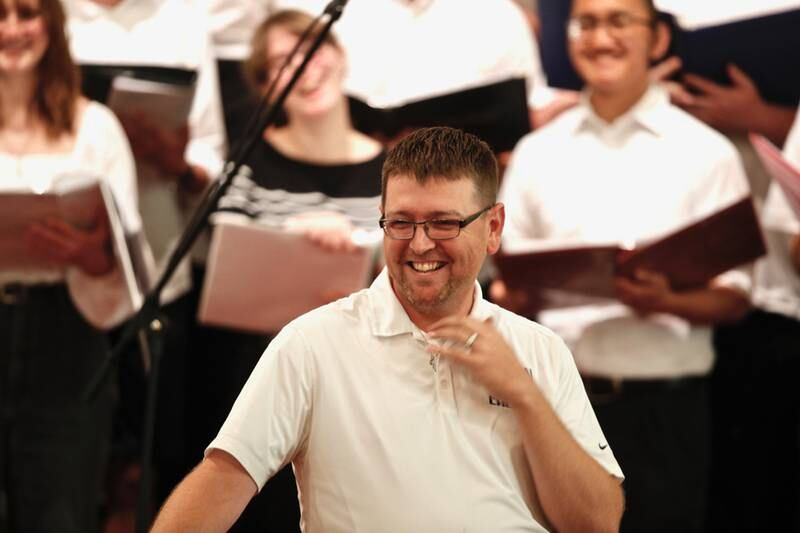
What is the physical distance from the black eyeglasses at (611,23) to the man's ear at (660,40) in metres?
0.04

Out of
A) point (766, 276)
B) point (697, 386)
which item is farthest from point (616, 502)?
point (766, 276)

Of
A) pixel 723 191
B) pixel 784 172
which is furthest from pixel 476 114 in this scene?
pixel 784 172

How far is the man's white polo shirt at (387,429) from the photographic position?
64.6 inches

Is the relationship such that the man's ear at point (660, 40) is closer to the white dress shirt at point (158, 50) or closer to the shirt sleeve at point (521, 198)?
the shirt sleeve at point (521, 198)

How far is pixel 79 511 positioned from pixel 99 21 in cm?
130


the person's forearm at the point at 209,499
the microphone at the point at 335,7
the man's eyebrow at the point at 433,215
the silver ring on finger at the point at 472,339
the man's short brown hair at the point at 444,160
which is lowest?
the person's forearm at the point at 209,499

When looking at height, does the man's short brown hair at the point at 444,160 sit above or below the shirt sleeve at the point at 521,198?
above

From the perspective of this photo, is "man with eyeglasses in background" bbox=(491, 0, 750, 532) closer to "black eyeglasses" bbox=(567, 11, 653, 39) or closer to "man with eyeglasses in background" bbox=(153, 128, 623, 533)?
"black eyeglasses" bbox=(567, 11, 653, 39)

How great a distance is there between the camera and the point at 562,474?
5.31 ft

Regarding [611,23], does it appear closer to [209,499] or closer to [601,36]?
[601,36]

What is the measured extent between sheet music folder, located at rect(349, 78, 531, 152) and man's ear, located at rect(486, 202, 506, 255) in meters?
1.18

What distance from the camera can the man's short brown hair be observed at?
1.66 metres

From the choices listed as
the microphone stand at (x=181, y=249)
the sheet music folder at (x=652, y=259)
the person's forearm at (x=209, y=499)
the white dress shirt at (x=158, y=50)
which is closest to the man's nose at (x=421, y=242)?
the person's forearm at (x=209, y=499)

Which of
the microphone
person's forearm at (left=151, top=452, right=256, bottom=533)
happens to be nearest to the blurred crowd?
the microphone
